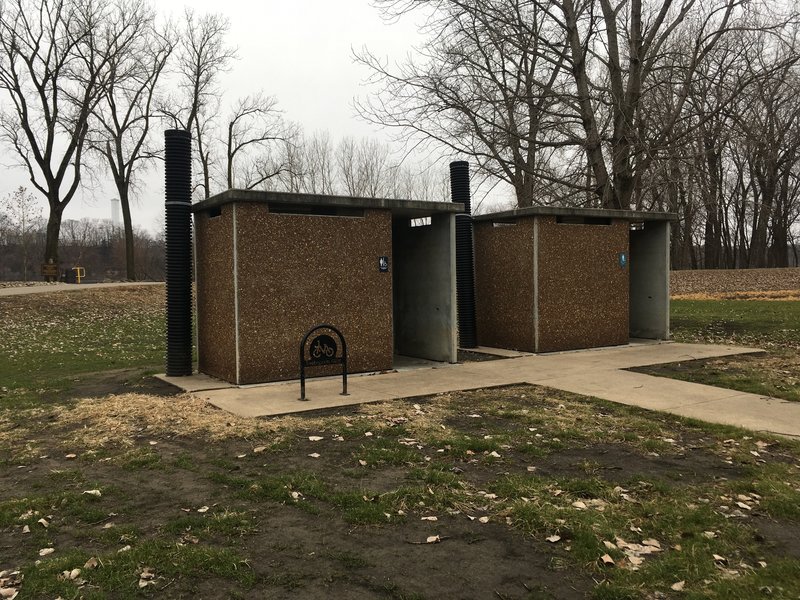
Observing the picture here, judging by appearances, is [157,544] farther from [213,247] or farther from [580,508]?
[213,247]

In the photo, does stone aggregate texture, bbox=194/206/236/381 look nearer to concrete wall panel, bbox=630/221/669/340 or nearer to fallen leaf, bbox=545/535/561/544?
fallen leaf, bbox=545/535/561/544

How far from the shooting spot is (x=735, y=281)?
1241 inches

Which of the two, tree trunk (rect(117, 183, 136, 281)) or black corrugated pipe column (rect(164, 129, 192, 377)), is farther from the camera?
tree trunk (rect(117, 183, 136, 281))

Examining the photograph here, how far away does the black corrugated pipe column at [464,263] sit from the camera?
12438 millimetres

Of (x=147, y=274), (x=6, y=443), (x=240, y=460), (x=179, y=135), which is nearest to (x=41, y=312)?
(x=179, y=135)

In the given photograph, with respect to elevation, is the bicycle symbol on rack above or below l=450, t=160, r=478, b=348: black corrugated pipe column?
below

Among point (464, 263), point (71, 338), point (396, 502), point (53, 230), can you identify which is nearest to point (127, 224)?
point (53, 230)

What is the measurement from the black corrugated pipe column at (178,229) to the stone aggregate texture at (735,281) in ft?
87.4

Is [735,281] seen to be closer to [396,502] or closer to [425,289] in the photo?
[425,289]

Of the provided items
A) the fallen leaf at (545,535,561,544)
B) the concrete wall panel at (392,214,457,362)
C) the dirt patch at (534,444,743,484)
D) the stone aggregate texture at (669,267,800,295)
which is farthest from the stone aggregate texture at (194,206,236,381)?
the stone aggregate texture at (669,267,800,295)

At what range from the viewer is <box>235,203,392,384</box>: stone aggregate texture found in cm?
839

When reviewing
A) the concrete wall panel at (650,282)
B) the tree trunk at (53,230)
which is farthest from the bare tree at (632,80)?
the tree trunk at (53,230)

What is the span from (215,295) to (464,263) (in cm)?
514

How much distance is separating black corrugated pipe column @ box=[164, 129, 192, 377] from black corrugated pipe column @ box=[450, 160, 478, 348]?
523 cm
